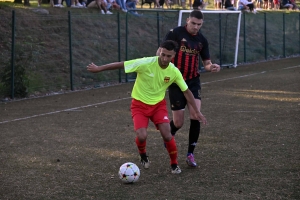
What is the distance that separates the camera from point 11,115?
540 inches

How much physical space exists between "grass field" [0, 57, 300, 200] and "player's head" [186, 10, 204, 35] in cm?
169

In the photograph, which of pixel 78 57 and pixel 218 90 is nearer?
pixel 218 90

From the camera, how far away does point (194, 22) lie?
8141mm

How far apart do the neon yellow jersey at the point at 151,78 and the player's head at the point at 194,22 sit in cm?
66

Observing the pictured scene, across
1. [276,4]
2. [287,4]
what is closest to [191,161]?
[276,4]

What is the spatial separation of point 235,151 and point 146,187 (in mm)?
2258

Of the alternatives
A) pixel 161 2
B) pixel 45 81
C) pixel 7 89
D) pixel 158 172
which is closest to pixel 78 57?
pixel 45 81

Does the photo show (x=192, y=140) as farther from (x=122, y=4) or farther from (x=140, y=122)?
(x=122, y=4)

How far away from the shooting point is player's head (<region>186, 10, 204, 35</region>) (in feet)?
26.6

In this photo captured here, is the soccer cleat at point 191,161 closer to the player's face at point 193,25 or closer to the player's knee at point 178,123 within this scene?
the player's knee at point 178,123

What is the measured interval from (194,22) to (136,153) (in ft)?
6.90

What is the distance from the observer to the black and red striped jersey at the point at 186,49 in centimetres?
833

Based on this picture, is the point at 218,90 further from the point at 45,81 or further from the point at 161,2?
the point at 161,2

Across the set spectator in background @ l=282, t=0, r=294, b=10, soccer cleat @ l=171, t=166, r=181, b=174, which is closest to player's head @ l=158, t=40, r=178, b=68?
soccer cleat @ l=171, t=166, r=181, b=174
